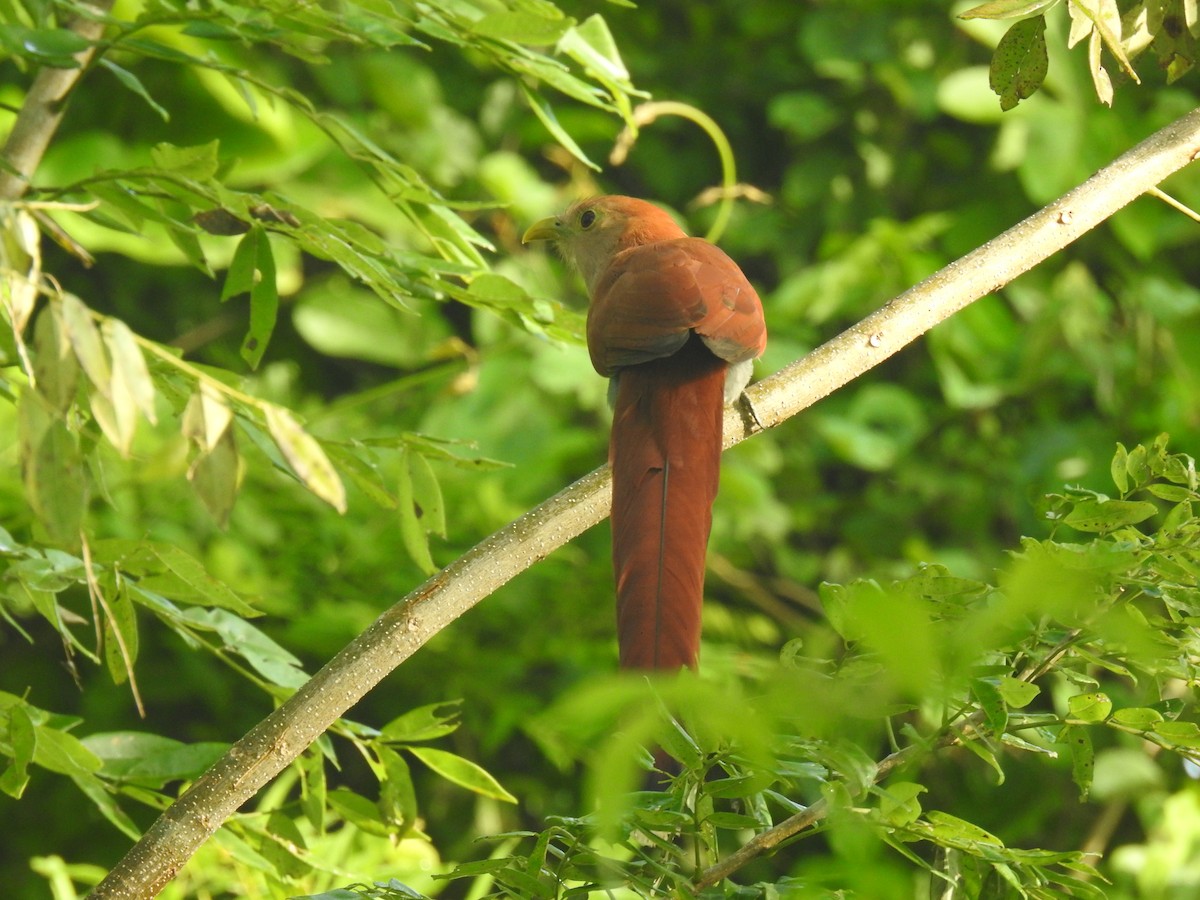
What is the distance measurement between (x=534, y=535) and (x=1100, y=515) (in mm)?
534

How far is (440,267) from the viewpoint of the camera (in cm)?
133

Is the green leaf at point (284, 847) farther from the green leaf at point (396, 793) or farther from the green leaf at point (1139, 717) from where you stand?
the green leaf at point (1139, 717)

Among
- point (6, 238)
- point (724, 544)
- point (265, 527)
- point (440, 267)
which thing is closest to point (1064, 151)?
point (724, 544)

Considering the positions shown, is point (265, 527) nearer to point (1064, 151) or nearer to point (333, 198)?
point (333, 198)

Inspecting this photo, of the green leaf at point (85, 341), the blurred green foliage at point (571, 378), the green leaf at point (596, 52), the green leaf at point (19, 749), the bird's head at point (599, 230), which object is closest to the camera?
the green leaf at point (85, 341)

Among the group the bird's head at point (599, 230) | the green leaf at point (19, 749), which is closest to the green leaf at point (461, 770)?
the green leaf at point (19, 749)

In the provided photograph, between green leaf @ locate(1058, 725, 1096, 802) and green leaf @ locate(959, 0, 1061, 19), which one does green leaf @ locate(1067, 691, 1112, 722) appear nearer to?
green leaf @ locate(1058, 725, 1096, 802)

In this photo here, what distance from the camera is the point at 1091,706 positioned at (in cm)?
89

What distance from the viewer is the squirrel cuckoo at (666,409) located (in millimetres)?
1243

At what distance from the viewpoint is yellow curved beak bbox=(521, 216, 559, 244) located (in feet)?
9.36

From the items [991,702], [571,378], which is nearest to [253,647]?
[991,702]

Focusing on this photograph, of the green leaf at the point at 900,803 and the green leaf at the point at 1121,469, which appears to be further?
the green leaf at the point at 1121,469

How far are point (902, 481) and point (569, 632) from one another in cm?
105

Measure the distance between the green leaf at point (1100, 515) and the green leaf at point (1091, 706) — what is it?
0.12 meters
